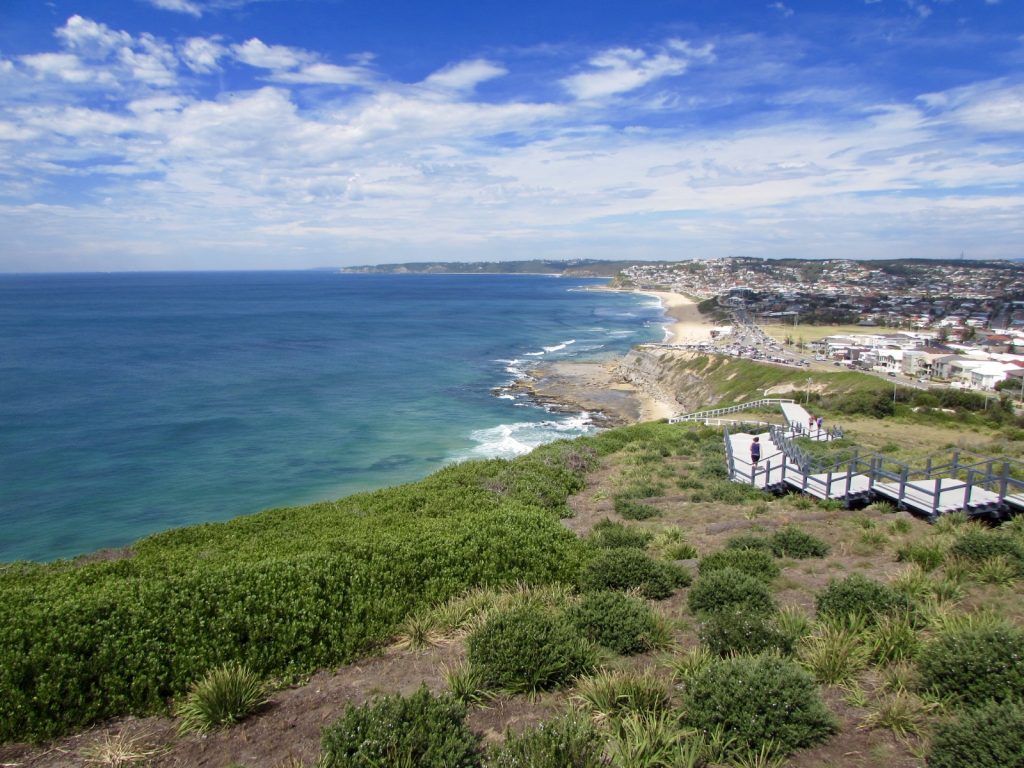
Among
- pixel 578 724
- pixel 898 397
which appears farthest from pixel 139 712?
pixel 898 397

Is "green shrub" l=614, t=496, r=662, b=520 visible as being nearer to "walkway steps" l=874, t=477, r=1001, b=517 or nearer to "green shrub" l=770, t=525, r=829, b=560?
"green shrub" l=770, t=525, r=829, b=560

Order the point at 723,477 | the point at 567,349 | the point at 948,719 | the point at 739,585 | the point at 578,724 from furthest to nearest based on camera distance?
the point at 567,349, the point at 723,477, the point at 739,585, the point at 948,719, the point at 578,724

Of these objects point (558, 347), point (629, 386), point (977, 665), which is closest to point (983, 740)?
point (977, 665)

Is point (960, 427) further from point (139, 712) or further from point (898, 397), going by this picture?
point (139, 712)

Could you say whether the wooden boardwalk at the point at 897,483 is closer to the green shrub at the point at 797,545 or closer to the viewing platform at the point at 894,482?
the viewing platform at the point at 894,482

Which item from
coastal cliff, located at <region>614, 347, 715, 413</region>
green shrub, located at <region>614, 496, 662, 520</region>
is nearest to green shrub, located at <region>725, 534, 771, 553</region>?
green shrub, located at <region>614, 496, 662, 520</region>

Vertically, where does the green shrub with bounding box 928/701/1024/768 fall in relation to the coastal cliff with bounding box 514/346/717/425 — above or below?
above
